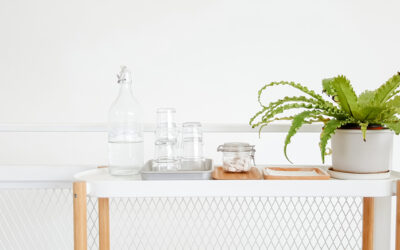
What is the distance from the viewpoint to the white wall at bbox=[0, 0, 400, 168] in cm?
249

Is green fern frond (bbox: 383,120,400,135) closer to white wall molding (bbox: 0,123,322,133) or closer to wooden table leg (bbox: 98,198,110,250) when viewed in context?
white wall molding (bbox: 0,123,322,133)

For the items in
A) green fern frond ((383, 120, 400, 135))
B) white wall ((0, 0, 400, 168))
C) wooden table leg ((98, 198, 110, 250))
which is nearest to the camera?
green fern frond ((383, 120, 400, 135))

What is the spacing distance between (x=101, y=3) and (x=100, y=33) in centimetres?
20

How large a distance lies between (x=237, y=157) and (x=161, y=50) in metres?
1.56

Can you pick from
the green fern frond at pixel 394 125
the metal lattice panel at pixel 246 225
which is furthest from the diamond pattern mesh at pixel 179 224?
the green fern frond at pixel 394 125

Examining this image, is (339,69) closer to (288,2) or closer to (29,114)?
(288,2)

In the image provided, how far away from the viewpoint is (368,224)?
3.86 ft

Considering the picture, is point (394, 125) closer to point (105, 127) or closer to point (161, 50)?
point (105, 127)

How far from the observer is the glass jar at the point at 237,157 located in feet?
3.60

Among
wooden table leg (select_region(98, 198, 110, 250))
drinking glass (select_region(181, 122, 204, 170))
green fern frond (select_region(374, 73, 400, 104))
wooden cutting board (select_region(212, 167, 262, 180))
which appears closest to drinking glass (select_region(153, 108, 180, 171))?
drinking glass (select_region(181, 122, 204, 170))

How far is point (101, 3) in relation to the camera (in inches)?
98.8

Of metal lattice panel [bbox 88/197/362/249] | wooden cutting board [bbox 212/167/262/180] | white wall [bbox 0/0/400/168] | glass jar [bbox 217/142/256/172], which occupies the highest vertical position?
white wall [bbox 0/0/400/168]

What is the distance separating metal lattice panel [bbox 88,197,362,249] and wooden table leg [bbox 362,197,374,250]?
0.18 feet

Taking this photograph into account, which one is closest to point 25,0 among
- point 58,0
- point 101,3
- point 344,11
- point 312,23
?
point 58,0
